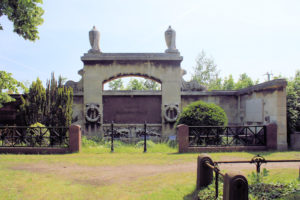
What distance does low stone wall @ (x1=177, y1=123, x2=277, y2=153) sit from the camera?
10.8 m

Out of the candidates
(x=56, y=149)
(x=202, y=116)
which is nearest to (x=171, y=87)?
(x=202, y=116)

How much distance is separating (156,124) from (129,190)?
10049 mm

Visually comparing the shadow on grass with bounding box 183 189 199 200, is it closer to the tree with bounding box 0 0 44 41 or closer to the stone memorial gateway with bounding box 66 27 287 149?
the tree with bounding box 0 0 44 41

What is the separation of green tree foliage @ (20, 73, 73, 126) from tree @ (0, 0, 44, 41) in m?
5.22

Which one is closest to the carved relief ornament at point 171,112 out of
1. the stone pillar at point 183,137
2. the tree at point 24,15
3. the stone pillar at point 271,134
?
the stone pillar at point 183,137

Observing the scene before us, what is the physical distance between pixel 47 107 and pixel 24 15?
21.1ft

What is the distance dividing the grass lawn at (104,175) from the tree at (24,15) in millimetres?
4398

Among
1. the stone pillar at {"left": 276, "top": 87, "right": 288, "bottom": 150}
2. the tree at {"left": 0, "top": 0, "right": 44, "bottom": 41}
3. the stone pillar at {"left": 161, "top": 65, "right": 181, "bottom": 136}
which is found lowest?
the stone pillar at {"left": 276, "top": 87, "right": 288, "bottom": 150}

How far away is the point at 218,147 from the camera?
1094 cm

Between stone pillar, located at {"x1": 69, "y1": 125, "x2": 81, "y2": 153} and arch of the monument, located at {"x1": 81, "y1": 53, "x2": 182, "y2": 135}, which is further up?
arch of the monument, located at {"x1": 81, "y1": 53, "x2": 182, "y2": 135}

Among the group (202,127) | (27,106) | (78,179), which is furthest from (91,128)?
(78,179)

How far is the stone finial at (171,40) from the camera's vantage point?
1617cm

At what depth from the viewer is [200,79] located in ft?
136

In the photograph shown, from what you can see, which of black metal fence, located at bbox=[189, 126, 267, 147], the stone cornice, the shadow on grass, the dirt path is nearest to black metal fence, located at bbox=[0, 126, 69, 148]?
the dirt path
